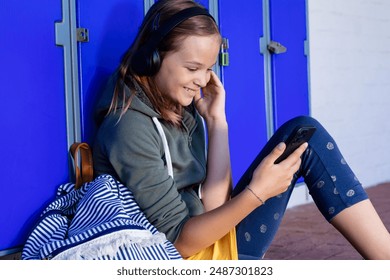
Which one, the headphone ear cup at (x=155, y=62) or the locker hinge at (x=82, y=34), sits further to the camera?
the locker hinge at (x=82, y=34)

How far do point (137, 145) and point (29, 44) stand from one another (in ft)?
1.20

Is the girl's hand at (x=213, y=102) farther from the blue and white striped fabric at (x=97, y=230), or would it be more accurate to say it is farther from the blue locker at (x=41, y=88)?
the blue and white striped fabric at (x=97, y=230)

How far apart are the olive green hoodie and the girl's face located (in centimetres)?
7

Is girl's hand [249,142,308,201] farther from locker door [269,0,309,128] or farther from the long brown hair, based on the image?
locker door [269,0,309,128]

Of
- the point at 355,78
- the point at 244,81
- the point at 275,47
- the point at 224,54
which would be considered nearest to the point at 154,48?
the point at 224,54

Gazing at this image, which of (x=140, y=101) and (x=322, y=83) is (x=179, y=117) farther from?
(x=322, y=83)

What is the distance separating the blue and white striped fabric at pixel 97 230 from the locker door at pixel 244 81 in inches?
44.4

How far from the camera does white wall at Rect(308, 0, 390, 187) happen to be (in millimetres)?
4066

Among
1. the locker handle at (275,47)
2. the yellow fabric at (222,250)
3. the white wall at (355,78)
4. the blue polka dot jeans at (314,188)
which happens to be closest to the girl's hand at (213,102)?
the blue polka dot jeans at (314,188)

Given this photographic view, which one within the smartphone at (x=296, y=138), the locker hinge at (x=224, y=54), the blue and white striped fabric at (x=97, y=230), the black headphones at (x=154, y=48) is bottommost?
the blue and white striped fabric at (x=97, y=230)

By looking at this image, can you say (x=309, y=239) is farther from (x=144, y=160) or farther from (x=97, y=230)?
(x=97, y=230)

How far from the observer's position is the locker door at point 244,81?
2.70m

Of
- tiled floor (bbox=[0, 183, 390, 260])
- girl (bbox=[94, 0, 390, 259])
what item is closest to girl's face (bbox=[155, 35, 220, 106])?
girl (bbox=[94, 0, 390, 259])

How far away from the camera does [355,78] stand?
4516 millimetres
